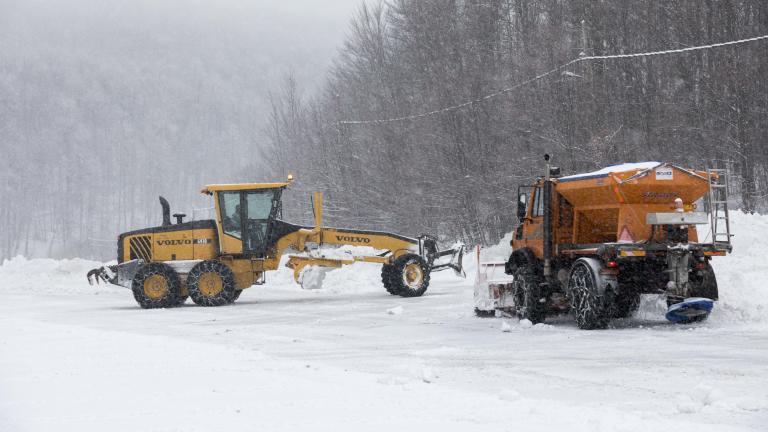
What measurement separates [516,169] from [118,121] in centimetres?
15802

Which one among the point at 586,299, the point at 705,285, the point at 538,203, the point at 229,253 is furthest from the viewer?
the point at 229,253

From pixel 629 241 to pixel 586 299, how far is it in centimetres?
106

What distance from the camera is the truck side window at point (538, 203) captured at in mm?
16797

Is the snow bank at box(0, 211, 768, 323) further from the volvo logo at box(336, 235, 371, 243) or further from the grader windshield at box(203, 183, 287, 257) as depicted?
the grader windshield at box(203, 183, 287, 257)

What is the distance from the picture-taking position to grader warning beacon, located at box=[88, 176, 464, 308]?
907 inches

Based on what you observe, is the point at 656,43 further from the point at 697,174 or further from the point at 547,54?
the point at 697,174

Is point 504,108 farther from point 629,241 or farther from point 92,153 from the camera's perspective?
point 92,153

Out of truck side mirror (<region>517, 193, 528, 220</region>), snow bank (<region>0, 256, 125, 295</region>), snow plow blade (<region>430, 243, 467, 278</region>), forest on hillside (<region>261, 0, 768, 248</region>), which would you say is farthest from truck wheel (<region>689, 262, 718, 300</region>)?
snow bank (<region>0, 256, 125, 295</region>)

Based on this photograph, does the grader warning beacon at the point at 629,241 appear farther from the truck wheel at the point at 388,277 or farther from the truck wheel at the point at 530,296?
the truck wheel at the point at 388,277

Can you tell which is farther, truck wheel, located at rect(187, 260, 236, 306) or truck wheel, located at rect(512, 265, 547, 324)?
truck wheel, located at rect(187, 260, 236, 306)

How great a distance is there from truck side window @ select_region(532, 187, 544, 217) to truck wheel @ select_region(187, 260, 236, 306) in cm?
869

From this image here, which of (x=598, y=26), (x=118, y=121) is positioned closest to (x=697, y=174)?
(x=598, y=26)

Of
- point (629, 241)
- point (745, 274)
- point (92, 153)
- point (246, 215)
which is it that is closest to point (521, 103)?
point (246, 215)

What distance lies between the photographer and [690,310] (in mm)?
14867
